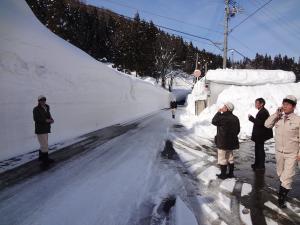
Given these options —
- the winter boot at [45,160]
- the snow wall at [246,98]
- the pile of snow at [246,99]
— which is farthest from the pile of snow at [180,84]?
the winter boot at [45,160]

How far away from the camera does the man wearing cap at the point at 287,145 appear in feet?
18.8

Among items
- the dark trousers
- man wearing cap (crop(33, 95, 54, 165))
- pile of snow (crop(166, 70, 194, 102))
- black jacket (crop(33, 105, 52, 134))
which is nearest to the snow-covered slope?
man wearing cap (crop(33, 95, 54, 165))

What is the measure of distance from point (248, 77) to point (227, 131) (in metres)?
16.5

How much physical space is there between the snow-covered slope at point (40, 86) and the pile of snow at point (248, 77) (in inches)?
313

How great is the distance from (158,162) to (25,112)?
5484mm

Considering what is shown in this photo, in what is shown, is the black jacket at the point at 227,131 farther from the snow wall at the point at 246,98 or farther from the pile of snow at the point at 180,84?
the pile of snow at the point at 180,84

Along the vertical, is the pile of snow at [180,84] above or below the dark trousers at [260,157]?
above

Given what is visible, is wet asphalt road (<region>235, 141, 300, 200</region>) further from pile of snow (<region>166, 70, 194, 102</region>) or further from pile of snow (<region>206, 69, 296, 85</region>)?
pile of snow (<region>166, 70, 194, 102</region>)

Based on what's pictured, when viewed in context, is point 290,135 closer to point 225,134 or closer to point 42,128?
point 225,134

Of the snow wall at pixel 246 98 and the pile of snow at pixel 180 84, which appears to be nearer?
the snow wall at pixel 246 98

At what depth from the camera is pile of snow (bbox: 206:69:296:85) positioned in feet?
75.6

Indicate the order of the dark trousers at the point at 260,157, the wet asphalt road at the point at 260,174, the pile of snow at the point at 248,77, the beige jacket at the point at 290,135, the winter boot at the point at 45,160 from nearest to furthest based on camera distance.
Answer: the beige jacket at the point at 290,135
the wet asphalt road at the point at 260,174
the winter boot at the point at 45,160
the dark trousers at the point at 260,157
the pile of snow at the point at 248,77

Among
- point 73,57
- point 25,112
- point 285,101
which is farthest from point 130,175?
point 73,57

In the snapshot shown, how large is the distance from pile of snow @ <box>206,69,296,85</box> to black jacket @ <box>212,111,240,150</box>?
16.1m
